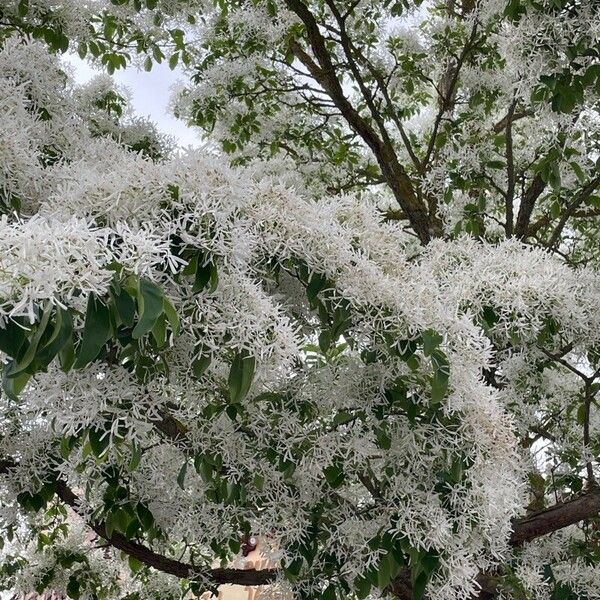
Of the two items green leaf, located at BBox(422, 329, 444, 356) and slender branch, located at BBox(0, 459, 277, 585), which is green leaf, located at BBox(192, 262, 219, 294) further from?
slender branch, located at BBox(0, 459, 277, 585)

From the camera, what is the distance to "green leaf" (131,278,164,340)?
1438 millimetres

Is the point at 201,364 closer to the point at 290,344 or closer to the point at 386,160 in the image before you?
the point at 290,344

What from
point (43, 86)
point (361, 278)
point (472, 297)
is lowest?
point (361, 278)

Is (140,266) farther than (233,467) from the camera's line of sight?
No

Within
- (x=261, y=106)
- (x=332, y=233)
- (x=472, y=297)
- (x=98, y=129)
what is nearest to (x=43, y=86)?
(x=98, y=129)

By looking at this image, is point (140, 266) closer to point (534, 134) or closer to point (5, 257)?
point (5, 257)

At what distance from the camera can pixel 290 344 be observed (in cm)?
200

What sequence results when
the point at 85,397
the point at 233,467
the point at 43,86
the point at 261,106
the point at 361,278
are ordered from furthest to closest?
the point at 261,106 → the point at 43,86 → the point at 233,467 → the point at 361,278 → the point at 85,397

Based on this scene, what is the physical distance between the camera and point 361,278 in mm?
2193

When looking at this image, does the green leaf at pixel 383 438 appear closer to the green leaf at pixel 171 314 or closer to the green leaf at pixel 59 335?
the green leaf at pixel 171 314

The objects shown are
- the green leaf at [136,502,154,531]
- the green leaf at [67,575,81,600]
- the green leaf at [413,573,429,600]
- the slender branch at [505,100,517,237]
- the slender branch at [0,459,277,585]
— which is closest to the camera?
the green leaf at [413,573,429,600]

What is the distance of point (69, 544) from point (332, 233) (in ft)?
10.1

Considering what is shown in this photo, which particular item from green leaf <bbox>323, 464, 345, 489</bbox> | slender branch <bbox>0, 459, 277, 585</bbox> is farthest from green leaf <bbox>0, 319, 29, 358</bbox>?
slender branch <bbox>0, 459, 277, 585</bbox>

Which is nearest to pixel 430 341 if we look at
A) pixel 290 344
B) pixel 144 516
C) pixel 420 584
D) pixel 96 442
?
pixel 290 344
